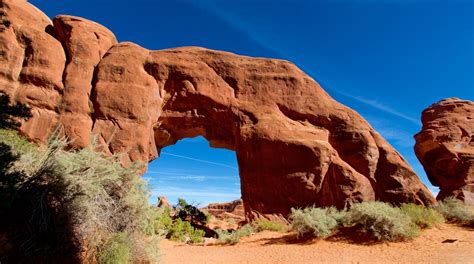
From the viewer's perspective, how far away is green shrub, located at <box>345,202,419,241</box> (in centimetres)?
1155

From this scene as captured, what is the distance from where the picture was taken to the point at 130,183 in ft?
22.6

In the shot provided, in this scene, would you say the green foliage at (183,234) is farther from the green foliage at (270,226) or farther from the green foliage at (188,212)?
the green foliage at (188,212)

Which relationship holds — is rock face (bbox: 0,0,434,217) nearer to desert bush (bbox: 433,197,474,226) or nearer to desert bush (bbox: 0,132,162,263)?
desert bush (bbox: 433,197,474,226)

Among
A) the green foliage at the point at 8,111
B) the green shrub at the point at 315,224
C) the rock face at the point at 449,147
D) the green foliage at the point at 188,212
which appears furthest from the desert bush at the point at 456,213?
the green foliage at the point at 8,111

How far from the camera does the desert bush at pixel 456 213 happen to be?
553 inches

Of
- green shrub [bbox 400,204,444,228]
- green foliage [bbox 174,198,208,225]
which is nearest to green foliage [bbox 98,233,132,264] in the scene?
green shrub [bbox 400,204,444,228]

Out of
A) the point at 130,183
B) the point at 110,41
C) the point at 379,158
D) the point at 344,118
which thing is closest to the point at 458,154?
the point at 379,158

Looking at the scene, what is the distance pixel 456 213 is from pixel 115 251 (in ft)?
50.5

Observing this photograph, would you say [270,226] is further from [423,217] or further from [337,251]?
[423,217]

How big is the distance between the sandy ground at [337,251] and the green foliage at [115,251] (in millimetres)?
4012

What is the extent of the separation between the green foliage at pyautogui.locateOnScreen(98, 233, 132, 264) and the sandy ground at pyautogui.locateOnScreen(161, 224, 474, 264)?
13.2 ft

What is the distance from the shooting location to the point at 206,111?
1848cm

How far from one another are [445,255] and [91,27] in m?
20.1

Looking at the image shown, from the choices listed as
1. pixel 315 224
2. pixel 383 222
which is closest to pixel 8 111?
pixel 315 224
